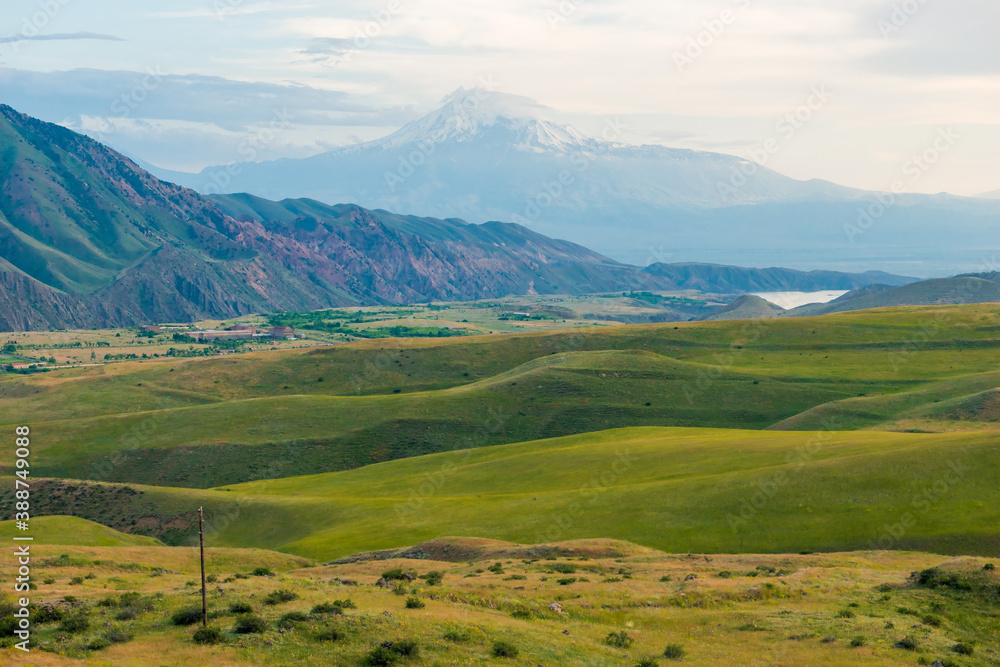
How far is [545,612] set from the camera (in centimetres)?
3556

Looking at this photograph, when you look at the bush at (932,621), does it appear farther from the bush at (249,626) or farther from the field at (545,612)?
the bush at (249,626)

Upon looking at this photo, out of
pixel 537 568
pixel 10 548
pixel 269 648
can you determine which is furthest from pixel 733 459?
pixel 10 548

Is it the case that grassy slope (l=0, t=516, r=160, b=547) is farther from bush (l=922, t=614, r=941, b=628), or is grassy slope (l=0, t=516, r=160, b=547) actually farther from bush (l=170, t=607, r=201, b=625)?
bush (l=922, t=614, r=941, b=628)

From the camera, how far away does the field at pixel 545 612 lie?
28.9m

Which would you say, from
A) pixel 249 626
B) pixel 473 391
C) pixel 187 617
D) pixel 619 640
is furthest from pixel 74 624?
pixel 473 391

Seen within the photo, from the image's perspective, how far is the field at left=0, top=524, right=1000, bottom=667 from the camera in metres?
28.9

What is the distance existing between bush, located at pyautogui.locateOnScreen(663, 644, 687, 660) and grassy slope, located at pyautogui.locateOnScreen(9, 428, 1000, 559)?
2258cm

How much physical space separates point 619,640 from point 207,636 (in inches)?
626

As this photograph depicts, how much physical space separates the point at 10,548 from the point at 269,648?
32.0 m

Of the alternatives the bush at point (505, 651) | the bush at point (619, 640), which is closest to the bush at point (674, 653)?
the bush at point (619, 640)

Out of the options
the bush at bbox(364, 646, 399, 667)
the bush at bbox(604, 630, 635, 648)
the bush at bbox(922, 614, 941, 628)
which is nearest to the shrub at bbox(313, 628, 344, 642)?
the bush at bbox(364, 646, 399, 667)

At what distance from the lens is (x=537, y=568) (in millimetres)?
44938

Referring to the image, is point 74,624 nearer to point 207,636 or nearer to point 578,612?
point 207,636

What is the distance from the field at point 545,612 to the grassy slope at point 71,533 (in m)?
13.6
